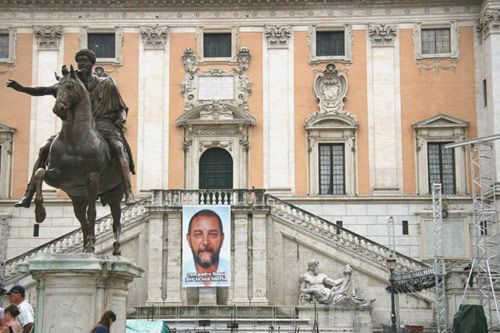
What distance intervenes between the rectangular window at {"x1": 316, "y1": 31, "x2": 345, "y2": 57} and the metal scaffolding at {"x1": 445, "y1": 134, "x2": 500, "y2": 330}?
7.71m

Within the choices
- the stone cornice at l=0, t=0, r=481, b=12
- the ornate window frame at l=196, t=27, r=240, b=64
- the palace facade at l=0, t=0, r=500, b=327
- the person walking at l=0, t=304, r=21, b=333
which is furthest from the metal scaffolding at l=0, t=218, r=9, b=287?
the person walking at l=0, t=304, r=21, b=333

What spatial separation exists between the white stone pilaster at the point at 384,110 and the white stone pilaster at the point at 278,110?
3689 mm

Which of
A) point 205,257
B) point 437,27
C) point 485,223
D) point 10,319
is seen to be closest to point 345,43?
point 437,27

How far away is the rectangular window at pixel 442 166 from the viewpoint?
39594mm

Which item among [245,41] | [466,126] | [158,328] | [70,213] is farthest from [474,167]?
[158,328]

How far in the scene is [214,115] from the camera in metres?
40.4

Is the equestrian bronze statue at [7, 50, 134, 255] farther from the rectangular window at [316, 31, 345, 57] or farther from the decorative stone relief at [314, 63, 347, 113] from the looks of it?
the rectangular window at [316, 31, 345, 57]

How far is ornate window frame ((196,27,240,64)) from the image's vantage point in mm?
40969

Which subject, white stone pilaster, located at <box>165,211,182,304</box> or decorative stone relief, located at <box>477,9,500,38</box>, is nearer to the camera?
white stone pilaster, located at <box>165,211,182,304</box>

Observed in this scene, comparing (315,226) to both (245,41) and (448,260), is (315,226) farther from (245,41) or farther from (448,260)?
(245,41)

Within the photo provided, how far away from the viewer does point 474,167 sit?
127 ft

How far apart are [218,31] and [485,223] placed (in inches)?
595

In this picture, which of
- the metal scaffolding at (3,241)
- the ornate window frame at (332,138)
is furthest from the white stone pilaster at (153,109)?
the ornate window frame at (332,138)

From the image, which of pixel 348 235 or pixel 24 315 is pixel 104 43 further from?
pixel 24 315
